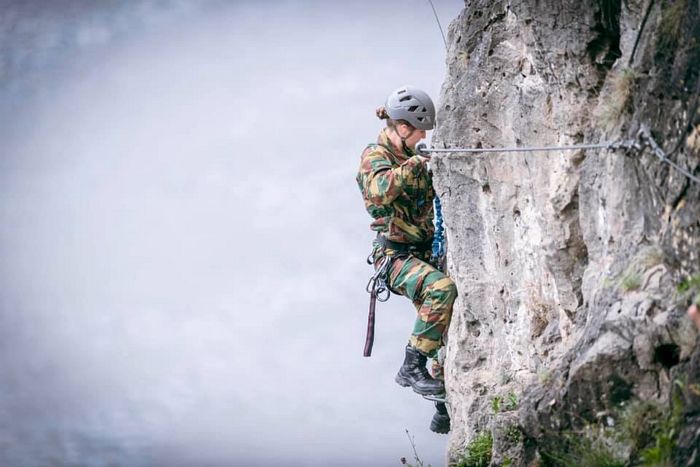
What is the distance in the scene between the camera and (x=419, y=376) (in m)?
13.8

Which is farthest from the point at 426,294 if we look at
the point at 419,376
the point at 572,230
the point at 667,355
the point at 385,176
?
the point at 667,355

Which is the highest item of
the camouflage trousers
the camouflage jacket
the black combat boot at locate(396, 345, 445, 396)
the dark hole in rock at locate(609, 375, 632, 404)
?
the camouflage jacket

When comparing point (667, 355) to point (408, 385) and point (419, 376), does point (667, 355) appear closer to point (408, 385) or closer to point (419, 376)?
point (419, 376)

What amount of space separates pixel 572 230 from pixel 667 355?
2.39 meters

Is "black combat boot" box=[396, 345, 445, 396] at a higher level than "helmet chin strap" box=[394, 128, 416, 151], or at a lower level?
lower

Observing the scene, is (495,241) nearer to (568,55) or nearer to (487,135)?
(487,135)

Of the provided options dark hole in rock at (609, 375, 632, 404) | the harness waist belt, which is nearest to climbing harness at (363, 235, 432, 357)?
the harness waist belt

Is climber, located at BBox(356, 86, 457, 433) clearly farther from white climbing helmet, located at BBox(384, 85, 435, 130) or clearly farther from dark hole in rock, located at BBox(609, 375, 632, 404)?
dark hole in rock, located at BBox(609, 375, 632, 404)

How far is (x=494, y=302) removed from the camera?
1225cm

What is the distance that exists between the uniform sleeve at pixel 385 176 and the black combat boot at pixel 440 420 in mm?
2595

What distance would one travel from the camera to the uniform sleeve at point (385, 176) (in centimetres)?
1323

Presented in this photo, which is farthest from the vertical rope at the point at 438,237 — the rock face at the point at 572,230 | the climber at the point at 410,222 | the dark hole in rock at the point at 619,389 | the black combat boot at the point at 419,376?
the dark hole in rock at the point at 619,389

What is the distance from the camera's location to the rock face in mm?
8258

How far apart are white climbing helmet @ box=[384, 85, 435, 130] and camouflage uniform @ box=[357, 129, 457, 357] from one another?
1.02ft
